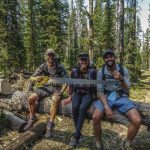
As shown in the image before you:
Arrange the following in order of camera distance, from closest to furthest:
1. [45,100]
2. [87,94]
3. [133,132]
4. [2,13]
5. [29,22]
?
[133,132] < [87,94] < [45,100] < [2,13] < [29,22]

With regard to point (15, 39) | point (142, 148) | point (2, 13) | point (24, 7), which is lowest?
point (142, 148)

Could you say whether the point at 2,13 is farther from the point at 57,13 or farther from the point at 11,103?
the point at 11,103

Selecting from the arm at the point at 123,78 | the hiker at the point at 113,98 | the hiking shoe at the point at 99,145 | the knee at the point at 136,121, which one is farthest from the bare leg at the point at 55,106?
the knee at the point at 136,121

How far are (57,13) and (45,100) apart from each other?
22.1 m

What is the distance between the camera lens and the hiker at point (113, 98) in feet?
24.0

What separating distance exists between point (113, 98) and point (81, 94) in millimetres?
1029

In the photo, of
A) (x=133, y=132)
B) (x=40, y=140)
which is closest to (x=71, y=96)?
(x=40, y=140)

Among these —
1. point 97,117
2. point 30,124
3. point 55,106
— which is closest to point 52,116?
point 55,106

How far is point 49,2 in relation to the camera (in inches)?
1209

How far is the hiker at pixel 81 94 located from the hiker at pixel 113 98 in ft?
1.07

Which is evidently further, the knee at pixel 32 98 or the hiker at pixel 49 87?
the knee at pixel 32 98

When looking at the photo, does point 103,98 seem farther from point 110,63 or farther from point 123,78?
point 110,63

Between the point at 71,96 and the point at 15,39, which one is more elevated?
the point at 15,39

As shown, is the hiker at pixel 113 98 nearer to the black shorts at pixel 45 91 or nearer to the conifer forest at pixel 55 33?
the black shorts at pixel 45 91
